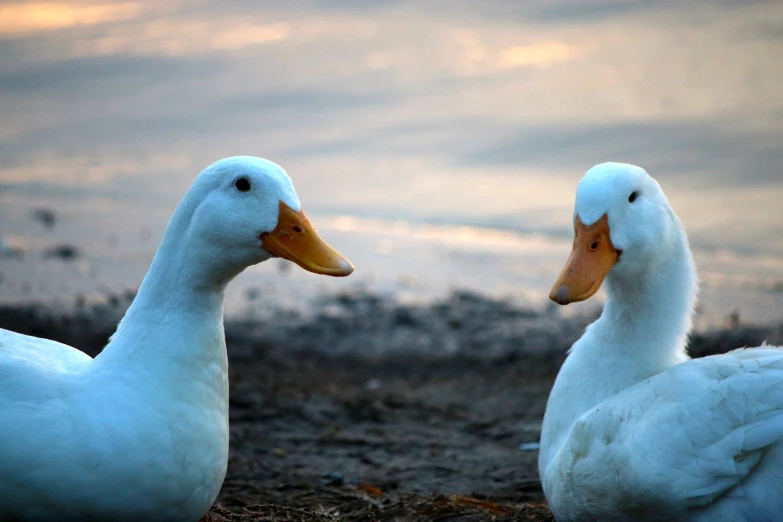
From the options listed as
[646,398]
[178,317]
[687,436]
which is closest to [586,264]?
[646,398]

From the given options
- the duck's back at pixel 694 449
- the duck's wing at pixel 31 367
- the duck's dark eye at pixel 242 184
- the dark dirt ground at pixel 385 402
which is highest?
the duck's dark eye at pixel 242 184

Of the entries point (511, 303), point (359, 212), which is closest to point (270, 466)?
point (511, 303)

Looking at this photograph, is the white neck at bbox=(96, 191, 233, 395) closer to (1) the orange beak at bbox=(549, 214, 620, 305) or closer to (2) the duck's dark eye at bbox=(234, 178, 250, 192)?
(2) the duck's dark eye at bbox=(234, 178, 250, 192)

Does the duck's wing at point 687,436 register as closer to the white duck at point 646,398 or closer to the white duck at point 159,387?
the white duck at point 646,398

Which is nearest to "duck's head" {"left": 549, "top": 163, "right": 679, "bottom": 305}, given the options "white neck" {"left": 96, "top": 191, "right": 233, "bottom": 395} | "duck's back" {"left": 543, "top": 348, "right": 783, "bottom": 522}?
"duck's back" {"left": 543, "top": 348, "right": 783, "bottom": 522}

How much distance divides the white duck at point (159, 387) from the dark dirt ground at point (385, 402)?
0.84 m

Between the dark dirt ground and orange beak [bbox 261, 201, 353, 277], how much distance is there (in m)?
1.30

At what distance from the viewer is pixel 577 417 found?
4.41m

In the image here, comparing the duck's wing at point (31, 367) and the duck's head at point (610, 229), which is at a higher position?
the duck's head at point (610, 229)

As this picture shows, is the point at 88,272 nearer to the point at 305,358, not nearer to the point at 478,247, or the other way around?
the point at 305,358

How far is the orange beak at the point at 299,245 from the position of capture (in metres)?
3.83

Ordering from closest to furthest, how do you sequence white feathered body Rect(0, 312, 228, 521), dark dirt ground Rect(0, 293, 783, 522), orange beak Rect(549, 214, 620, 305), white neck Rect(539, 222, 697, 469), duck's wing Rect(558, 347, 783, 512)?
white feathered body Rect(0, 312, 228, 521), duck's wing Rect(558, 347, 783, 512), orange beak Rect(549, 214, 620, 305), white neck Rect(539, 222, 697, 469), dark dirt ground Rect(0, 293, 783, 522)

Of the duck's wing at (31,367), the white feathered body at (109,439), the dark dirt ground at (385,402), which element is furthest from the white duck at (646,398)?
the duck's wing at (31,367)

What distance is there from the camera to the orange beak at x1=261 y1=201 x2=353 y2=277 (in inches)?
151
